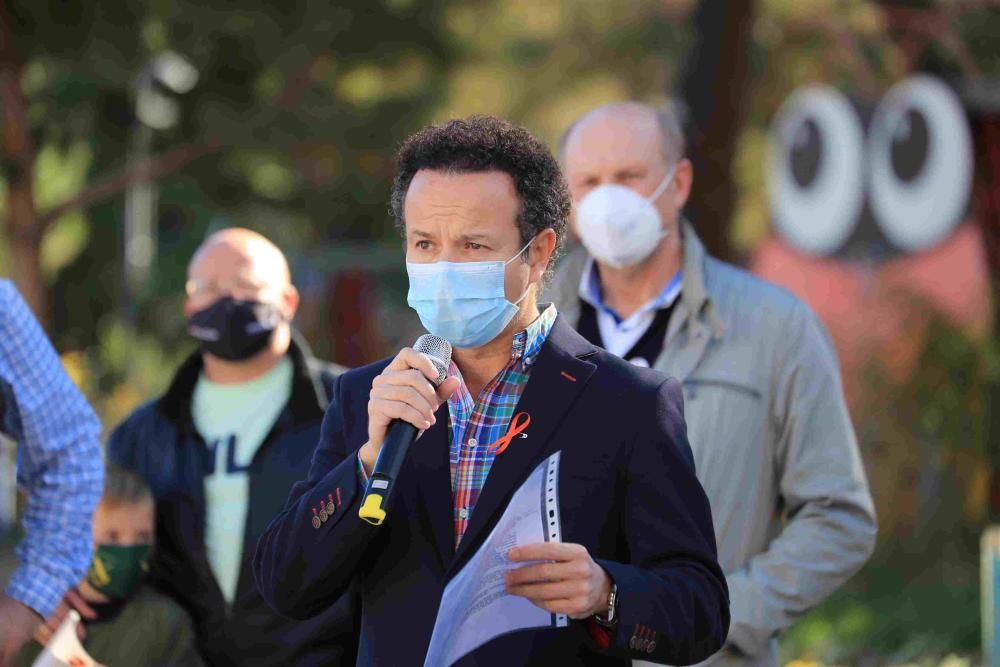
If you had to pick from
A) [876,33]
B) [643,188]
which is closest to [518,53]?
[876,33]

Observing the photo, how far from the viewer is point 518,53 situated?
15672 millimetres

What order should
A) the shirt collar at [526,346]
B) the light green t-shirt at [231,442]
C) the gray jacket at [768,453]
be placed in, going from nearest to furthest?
the shirt collar at [526,346], the gray jacket at [768,453], the light green t-shirt at [231,442]

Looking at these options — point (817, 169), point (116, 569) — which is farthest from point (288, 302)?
point (817, 169)

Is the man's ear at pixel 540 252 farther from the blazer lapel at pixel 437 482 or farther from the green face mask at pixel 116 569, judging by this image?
the green face mask at pixel 116 569

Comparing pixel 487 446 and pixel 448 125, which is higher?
pixel 448 125

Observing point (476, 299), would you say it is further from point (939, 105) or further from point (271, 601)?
point (939, 105)

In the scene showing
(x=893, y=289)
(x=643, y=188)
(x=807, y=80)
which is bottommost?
(x=893, y=289)

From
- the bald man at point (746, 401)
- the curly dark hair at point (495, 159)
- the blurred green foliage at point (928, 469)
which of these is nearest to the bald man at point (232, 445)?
the bald man at point (746, 401)

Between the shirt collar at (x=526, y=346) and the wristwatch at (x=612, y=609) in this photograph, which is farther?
the shirt collar at (x=526, y=346)

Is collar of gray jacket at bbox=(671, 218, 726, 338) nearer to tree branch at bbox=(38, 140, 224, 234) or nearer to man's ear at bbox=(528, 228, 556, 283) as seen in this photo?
man's ear at bbox=(528, 228, 556, 283)

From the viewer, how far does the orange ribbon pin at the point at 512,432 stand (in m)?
2.82

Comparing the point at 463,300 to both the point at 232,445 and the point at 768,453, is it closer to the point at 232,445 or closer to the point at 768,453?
the point at 768,453

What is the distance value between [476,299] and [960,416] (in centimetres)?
893

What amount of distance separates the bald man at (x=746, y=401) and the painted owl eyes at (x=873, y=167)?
800cm
